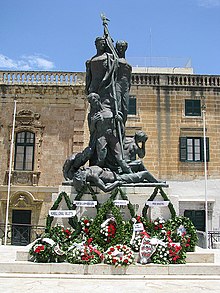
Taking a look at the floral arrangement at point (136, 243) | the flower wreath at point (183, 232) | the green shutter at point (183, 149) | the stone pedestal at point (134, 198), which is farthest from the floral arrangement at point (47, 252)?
the green shutter at point (183, 149)

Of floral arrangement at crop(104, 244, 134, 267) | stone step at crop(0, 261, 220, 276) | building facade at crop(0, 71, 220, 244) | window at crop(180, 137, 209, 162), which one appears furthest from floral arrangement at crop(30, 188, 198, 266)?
window at crop(180, 137, 209, 162)

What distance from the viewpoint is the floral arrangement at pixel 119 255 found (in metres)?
7.51

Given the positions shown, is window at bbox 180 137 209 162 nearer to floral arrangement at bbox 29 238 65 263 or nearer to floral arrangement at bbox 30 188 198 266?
floral arrangement at bbox 30 188 198 266

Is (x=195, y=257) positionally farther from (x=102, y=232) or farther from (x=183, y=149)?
(x=183, y=149)

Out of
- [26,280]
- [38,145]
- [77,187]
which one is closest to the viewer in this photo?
[26,280]

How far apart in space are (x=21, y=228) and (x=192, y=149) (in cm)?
1271

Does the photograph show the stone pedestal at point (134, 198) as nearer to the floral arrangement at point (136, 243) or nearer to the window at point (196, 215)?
the floral arrangement at point (136, 243)

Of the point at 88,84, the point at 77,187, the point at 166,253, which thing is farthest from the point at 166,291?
the point at 88,84

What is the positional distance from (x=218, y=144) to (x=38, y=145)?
1259 centimetres

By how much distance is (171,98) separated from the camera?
92.3 feet

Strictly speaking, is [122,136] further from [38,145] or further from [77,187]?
[38,145]

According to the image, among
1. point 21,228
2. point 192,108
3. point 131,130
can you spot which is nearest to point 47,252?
point 21,228

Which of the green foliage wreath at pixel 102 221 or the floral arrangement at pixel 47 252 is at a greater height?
the green foliage wreath at pixel 102 221

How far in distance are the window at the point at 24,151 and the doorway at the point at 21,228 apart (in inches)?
121
